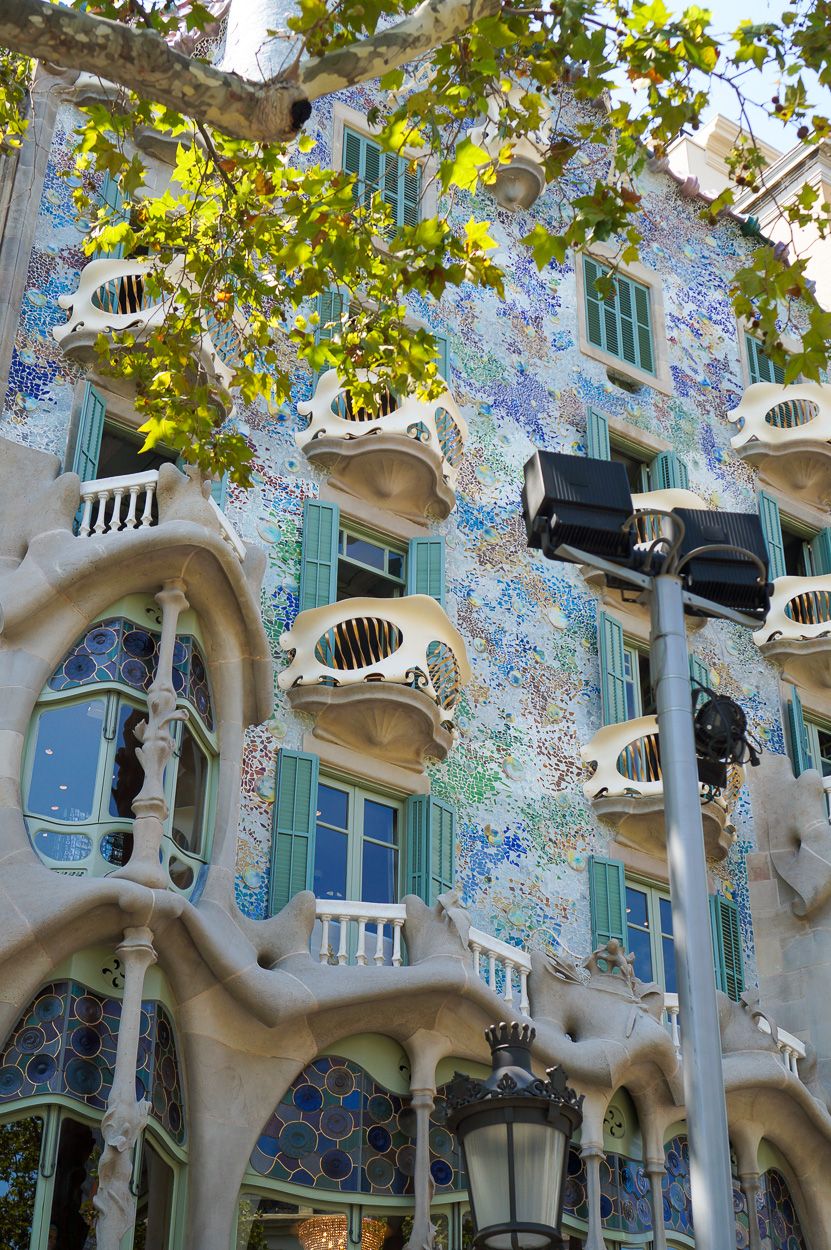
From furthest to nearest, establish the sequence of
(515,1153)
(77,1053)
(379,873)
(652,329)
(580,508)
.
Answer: (652,329) < (379,873) < (77,1053) < (580,508) < (515,1153)

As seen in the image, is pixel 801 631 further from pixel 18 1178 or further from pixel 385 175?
pixel 18 1178

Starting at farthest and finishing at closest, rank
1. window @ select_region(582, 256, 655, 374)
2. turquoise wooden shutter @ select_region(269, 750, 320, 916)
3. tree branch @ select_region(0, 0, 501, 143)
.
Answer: window @ select_region(582, 256, 655, 374), turquoise wooden shutter @ select_region(269, 750, 320, 916), tree branch @ select_region(0, 0, 501, 143)

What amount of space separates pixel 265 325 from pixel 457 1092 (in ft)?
21.3

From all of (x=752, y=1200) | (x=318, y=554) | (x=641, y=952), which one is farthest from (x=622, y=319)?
(x=752, y=1200)

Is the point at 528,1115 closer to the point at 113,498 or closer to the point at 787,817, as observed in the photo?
the point at 113,498

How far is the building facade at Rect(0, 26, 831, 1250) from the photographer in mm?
12242

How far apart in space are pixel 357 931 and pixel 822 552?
9.75 metres

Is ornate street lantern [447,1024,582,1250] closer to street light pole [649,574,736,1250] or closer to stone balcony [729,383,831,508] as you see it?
street light pole [649,574,736,1250]

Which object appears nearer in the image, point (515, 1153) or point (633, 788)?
point (515, 1153)

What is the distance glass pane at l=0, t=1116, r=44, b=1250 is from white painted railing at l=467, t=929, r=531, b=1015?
144 inches

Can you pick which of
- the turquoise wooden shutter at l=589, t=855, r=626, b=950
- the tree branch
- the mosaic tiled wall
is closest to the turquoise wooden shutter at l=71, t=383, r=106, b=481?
the mosaic tiled wall

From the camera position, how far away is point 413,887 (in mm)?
15094

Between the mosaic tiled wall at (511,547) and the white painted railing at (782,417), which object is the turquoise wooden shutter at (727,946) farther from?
the white painted railing at (782,417)

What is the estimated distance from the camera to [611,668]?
17.9 m
